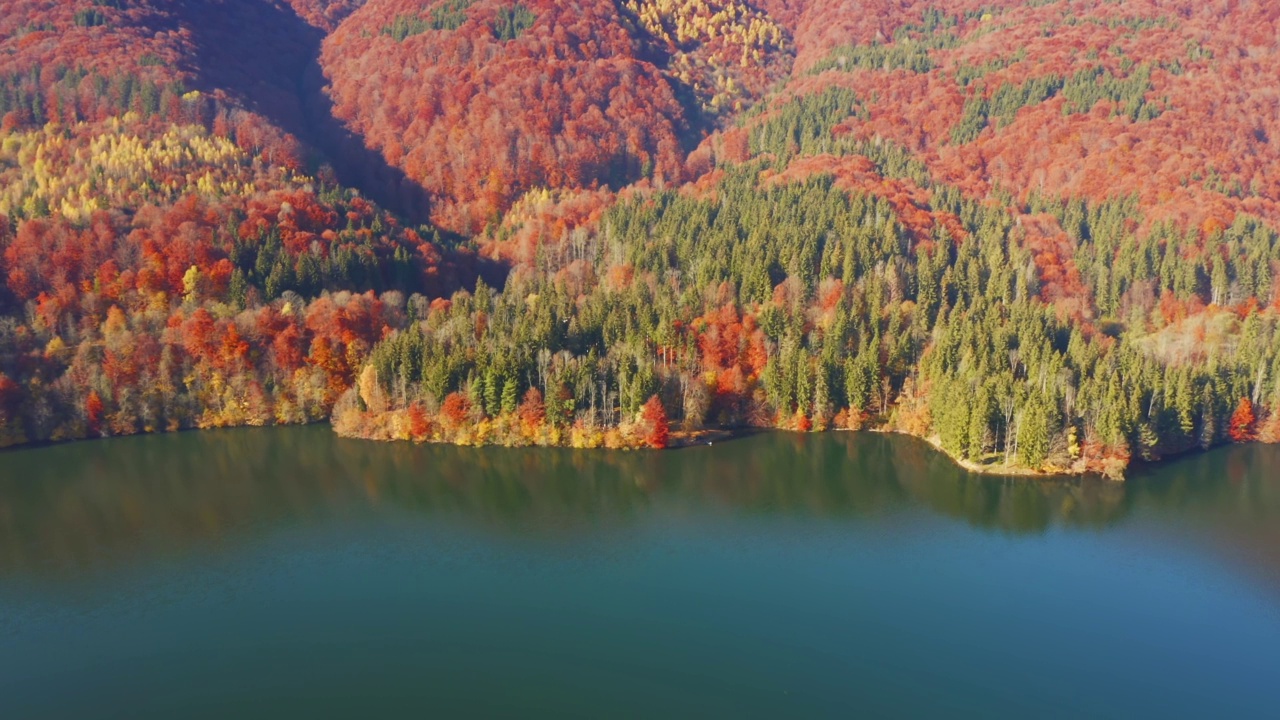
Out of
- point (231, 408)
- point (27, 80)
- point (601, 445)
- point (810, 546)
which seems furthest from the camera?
point (27, 80)

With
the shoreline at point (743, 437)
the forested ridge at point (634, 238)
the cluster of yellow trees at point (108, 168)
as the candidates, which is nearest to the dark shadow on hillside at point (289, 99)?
the forested ridge at point (634, 238)

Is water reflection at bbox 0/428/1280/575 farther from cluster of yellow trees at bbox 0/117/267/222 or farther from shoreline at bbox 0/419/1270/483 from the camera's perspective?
cluster of yellow trees at bbox 0/117/267/222

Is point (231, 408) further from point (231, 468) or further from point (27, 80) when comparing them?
point (27, 80)

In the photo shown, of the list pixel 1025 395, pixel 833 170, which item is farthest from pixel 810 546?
pixel 833 170

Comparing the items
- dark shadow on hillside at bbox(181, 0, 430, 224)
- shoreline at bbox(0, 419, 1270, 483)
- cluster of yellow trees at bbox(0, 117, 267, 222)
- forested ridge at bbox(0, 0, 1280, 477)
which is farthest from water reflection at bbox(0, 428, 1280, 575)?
dark shadow on hillside at bbox(181, 0, 430, 224)

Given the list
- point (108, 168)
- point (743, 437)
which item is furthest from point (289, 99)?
point (743, 437)
